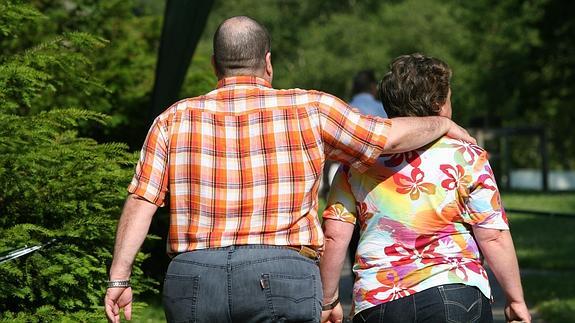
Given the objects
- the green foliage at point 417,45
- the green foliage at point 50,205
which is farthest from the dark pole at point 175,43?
the green foliage at point 417,45

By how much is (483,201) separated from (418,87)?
1.65ft

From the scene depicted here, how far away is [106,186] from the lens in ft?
19.8

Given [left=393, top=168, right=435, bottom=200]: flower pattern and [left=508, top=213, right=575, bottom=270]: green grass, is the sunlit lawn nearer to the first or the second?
[left=508, top=213, right=575, bottom=270]: green grass

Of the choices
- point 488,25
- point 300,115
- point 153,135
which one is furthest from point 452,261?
point 488,25

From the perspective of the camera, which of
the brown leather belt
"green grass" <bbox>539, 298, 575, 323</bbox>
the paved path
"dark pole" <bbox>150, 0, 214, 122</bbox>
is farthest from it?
the paved path

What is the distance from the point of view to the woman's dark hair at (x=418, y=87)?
4.49m

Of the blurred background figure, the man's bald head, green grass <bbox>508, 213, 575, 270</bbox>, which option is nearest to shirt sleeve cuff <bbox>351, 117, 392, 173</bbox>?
the man's bald head

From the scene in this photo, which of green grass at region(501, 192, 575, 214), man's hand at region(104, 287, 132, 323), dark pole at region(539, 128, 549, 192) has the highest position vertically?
man's hand at region(104, 287, 132, 323)

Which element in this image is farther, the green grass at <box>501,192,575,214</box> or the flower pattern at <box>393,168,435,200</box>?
the green grass at <box>501,192,575,214</box>

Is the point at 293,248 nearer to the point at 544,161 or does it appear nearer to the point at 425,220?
the point at 425,220

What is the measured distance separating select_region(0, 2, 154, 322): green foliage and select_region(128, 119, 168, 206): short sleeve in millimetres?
1654

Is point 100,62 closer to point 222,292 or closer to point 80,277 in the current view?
point 80,277

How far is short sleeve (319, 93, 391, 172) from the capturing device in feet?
13.8

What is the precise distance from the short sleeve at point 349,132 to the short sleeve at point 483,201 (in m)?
0.38
